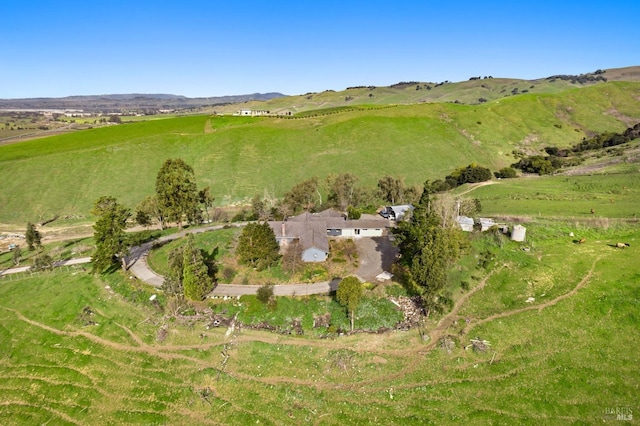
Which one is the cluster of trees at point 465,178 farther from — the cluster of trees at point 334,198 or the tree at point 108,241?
the tree at point 108,241

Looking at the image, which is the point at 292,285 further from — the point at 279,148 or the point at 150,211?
the point at 279,148

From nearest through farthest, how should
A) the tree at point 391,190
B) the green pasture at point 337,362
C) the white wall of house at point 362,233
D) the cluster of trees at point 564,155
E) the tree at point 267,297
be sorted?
the green pasture at point 337,362, the tree at point 267,297, the white wall of house at point 362,233, the tree at point 391,190, the cluster of trees at point 564,155

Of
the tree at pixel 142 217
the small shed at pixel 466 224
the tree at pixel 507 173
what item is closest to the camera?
the small shed at pixel 466 224

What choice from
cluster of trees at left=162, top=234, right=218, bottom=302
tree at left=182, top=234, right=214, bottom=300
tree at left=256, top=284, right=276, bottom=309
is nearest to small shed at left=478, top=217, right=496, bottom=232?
tree at left=256, top=284, right=276, bottom=309

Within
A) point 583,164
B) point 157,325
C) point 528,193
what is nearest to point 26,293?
point 157,325

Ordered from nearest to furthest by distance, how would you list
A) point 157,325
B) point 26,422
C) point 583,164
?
point 26,422 < point 157,325 < point 583,164

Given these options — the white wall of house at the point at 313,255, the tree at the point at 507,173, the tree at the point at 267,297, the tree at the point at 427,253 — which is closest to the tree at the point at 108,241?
the tree at the point at 267,297

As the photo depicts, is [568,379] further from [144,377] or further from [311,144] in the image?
[311,144]
